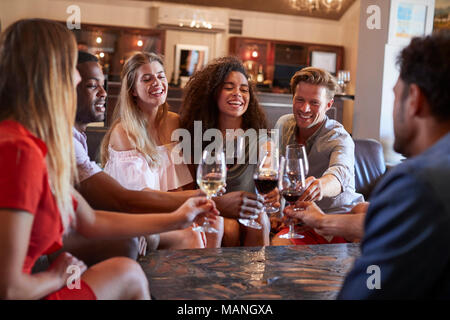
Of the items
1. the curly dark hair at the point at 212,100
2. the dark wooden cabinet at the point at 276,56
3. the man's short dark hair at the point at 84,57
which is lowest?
the curly dark hair at the point at 212,100

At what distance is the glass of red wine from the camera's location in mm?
1723

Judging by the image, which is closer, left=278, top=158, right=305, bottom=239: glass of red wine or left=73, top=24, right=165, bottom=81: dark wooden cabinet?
left=278, top=158, right=305, bottom=239: glass of red wine

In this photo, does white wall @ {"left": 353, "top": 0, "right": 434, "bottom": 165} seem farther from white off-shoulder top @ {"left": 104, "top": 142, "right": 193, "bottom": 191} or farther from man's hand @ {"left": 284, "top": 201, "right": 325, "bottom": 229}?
man's hand @ {"left": 284, "top": 201, "right": 325, "bottom": 229}

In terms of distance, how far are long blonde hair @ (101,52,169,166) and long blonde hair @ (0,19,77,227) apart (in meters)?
1.41

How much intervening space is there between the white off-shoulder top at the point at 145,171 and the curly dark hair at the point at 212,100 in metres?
0.21

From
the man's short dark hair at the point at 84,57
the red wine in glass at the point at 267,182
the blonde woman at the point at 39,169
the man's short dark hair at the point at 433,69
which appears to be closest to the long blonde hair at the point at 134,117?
the man's short dark hair at the point at 84,57

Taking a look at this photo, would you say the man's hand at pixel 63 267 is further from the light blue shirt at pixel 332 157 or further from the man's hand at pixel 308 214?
the light blue shirt at pixel 332 157

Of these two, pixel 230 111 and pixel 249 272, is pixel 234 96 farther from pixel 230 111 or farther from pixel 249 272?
pixel 249 272

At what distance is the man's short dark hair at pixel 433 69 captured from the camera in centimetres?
95

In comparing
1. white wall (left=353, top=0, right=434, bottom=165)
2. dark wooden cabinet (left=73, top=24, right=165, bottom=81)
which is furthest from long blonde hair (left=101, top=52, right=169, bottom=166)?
dark wooden cabinet (left=73, top=24, right=165, bottom=81)

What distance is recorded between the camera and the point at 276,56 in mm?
9664

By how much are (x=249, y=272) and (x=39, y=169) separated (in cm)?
64

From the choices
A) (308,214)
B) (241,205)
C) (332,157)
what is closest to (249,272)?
(308,214)
